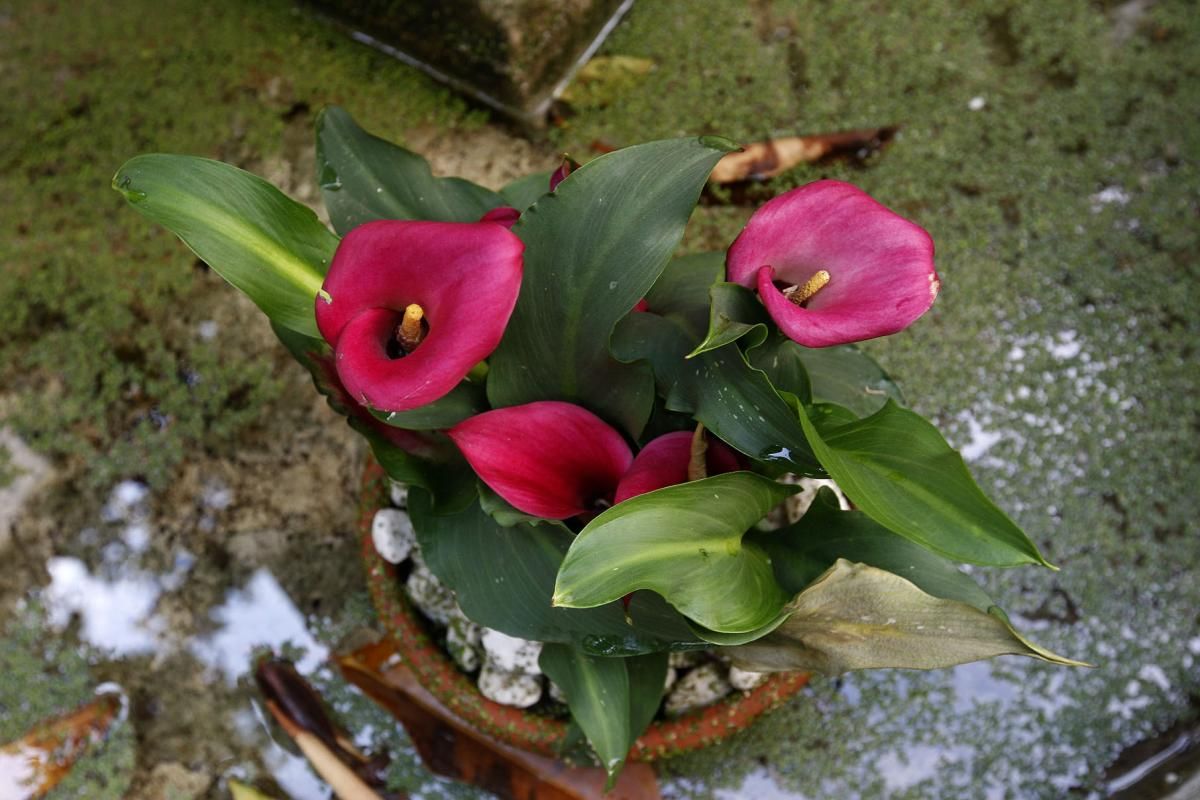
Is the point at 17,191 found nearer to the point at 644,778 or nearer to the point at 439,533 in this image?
the point at 439,533

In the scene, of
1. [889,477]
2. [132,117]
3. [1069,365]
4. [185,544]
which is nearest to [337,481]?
[185,544]

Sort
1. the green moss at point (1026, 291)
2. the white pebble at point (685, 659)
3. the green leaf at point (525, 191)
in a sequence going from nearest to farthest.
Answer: the green leaf at point (525, 191) → the white pebble at point (685, 659) → the green moss at point (1026, 291)

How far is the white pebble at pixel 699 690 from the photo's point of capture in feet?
2.59

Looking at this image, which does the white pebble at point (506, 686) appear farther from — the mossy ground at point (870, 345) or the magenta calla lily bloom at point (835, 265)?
the magenta calla lily bloom at point (835, 265)

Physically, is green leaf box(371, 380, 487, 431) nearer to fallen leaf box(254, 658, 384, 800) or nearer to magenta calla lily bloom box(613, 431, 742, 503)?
magenta calla lily bloom box(613, 431, 742, 503)

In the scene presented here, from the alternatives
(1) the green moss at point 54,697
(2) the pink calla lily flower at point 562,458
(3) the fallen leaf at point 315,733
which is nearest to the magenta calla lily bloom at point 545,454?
(2) the pink calla lily flower at point 562,458

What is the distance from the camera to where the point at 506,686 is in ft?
2.60

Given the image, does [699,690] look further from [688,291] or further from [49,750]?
[49,750]

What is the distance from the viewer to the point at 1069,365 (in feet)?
3.28

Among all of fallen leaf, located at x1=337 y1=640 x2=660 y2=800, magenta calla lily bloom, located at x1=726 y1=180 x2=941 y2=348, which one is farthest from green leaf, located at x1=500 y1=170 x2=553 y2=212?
fallen leaf, located at x1=337 y1=640 x2=660 y2=800

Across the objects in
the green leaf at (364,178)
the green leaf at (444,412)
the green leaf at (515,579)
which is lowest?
the green leaf at (515,579)

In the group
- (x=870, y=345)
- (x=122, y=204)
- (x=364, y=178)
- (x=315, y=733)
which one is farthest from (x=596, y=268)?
(x=122, y=204)

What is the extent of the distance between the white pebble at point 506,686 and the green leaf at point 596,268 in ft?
0.95

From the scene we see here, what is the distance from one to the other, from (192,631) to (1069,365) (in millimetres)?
943
